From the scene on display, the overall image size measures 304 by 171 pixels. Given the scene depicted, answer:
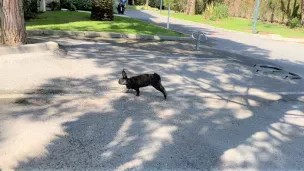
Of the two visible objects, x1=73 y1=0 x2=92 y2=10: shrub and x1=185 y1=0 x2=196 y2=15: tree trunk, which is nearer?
x1=73 y1=0 x2=92 y2=10: shrub

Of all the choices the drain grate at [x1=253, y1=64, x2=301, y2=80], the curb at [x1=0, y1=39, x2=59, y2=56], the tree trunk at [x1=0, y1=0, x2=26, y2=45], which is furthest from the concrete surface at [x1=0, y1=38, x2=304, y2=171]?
the tree trunk at [x1=0, y1=0, x2=26, y2=45]

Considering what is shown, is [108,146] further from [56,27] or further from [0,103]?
[56,27]

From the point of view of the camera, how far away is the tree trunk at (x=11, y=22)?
8.72m

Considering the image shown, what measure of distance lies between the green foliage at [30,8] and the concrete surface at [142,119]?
10242 millimetres

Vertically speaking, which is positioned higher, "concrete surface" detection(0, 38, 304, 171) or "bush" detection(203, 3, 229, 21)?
"bush" detection(203, 3, 229, 21)

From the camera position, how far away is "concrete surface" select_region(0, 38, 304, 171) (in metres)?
4.17

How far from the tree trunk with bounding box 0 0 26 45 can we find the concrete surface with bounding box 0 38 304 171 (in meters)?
0.70

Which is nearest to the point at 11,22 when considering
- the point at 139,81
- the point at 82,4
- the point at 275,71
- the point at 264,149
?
the point at 139,81

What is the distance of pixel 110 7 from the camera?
19.2 meters

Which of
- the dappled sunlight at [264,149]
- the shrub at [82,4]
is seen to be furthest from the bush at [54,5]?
the dappled sunlight at [264,149]

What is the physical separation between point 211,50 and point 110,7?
809cm

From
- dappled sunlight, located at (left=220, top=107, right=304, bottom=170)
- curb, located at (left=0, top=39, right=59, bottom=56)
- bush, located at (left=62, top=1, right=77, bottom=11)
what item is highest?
bush, located at (left=62, top=1, right=77, bottom=11)

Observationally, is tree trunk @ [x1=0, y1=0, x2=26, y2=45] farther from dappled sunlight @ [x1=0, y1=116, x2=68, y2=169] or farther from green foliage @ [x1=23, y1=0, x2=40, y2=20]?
green foliage @ [x1=23, y1=0, x2=40, y2=20]

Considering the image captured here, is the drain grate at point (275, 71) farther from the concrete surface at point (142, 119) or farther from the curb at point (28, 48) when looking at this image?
the curb at point (28, 48)
